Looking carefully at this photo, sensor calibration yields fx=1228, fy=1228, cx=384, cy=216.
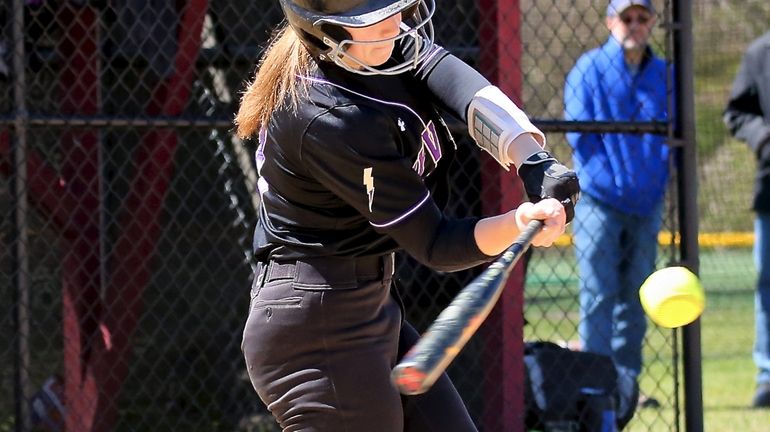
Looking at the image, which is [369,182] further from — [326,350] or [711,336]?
[711,336]

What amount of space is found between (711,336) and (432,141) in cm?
643

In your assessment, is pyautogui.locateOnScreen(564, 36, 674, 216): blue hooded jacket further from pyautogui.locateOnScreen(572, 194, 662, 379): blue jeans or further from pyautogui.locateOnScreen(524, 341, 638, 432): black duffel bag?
pyautogui.locateOnScreen(524, 341, 638, 432): black duffel bag

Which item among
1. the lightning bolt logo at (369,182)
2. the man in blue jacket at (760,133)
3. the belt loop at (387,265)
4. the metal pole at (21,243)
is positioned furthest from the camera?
the man in blue jacket at (760,133)

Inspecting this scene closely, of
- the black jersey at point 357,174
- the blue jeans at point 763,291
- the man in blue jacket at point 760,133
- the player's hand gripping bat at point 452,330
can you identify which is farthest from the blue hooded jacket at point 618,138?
the player's hand gripping bat at point 452,330

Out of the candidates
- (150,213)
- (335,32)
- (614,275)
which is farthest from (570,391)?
(335,32)

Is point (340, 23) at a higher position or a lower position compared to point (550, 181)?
higher

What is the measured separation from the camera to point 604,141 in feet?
18.0

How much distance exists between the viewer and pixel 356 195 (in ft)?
9.07

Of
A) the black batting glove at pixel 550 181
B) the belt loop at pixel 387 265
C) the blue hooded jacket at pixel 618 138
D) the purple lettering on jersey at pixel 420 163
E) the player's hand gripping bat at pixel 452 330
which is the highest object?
the blue hooded jacket at pixel 618 138

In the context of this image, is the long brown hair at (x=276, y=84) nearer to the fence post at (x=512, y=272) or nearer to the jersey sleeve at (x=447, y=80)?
the jersey sleeve at (x=447, y=80)

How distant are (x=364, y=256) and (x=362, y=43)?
531 mm

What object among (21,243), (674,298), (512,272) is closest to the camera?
(674,298)

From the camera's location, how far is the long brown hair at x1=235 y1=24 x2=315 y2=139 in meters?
2.86

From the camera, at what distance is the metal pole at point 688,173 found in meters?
4.71
